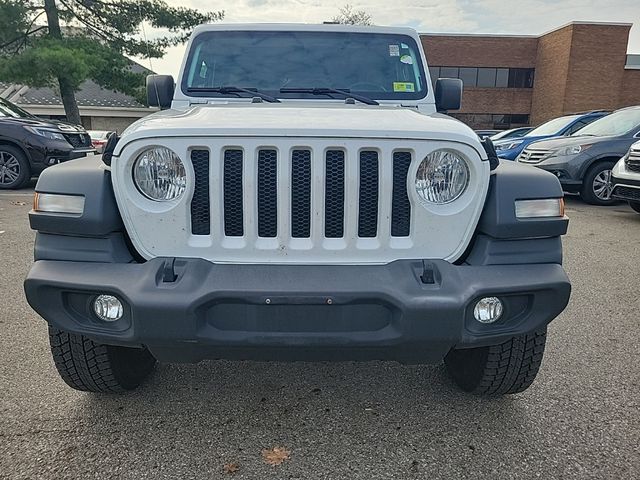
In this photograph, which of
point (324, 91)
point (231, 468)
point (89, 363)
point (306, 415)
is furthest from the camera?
point (324, 91)

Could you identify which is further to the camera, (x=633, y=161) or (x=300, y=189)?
(x=633, y=161)

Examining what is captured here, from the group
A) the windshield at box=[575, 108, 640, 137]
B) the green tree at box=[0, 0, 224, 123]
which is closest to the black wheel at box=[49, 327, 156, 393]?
the windshield at box=[575, 108, 640, 137]

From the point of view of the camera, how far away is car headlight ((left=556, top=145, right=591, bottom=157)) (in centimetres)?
865

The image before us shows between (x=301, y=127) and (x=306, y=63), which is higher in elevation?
(x=306, y=63)

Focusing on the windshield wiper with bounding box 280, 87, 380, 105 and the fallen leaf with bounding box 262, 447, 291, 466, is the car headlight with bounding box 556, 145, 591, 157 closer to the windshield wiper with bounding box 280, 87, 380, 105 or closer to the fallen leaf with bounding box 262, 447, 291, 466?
the windshield wiper with bounding box 280, 87, 380, 105

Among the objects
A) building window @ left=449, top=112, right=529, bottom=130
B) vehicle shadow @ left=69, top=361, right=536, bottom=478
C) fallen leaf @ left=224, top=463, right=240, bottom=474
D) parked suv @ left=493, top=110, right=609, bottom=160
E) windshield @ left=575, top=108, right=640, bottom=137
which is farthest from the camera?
building window @ left=449, top=112, right=529, bottom=130

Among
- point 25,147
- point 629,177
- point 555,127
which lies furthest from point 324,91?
point 555,127

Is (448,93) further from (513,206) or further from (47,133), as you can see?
(47,133)

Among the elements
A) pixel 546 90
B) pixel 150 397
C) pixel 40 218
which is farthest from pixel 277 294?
pixel 546 90

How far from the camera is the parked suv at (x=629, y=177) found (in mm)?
6984

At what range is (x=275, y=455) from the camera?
85.7 inches

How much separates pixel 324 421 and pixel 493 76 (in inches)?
→ 1564

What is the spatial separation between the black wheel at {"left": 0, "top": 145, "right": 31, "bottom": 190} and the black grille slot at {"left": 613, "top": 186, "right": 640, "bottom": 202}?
952 centimetres

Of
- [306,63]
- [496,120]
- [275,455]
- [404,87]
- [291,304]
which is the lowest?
[496,120]
